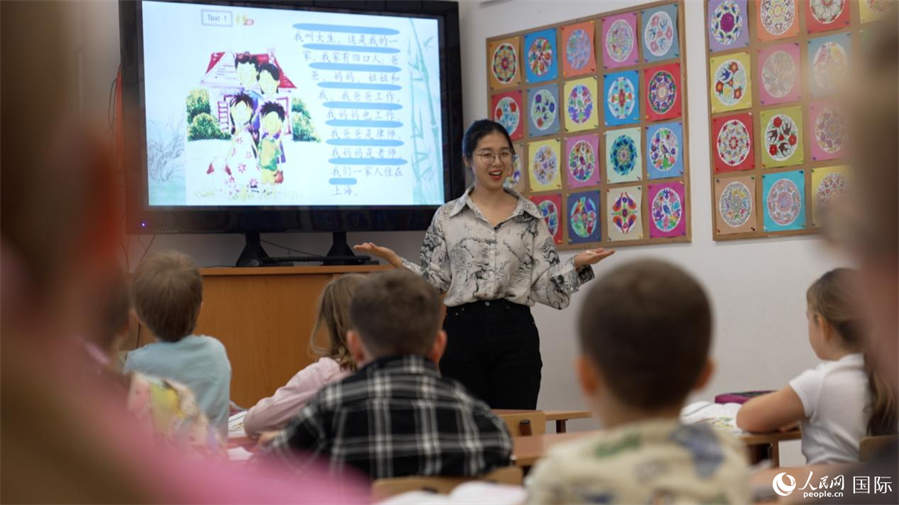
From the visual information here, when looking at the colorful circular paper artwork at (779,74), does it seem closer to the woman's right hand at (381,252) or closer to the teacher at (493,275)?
the teacher at (493,275)

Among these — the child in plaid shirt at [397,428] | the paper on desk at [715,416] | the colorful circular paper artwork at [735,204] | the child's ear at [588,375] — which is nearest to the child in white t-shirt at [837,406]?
the paper on desk at [715,416]

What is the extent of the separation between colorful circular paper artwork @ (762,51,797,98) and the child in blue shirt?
2900 mm

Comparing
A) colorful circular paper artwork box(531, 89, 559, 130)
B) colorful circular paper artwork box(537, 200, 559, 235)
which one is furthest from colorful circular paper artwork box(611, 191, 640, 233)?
colorful circular paper artwork box(531, 89, 559, 130)

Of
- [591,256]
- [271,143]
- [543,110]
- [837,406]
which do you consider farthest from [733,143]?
[837,406]

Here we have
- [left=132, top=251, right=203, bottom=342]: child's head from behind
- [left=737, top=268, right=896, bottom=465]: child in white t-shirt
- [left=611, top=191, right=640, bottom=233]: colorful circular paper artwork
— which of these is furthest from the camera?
[left=611, top=191, right=640, bottom=233]: colorful circular paper artwork

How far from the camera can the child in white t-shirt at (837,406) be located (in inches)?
98.4

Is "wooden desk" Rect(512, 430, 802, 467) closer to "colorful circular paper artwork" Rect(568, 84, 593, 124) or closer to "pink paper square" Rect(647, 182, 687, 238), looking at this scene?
"pink paper square" Rect(647, 182, 687, 238)

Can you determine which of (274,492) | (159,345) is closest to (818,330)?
(159,345)

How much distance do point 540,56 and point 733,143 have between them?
119cm

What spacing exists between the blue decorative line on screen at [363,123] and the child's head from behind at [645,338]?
4125 millimetres

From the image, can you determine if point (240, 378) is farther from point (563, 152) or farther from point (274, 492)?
point (274, 492)

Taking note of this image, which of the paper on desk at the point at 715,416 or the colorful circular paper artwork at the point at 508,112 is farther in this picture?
the colorful circular paper artwork at the point at 508,112

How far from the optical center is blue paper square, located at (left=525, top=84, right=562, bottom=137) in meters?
5.34

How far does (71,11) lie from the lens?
0.24 meters
